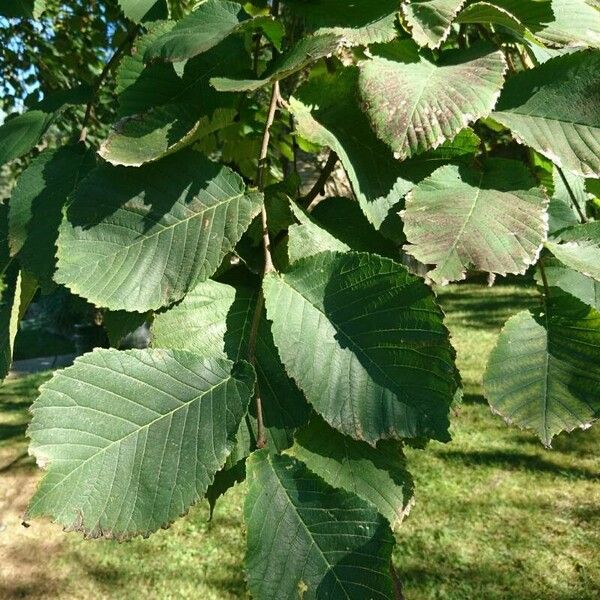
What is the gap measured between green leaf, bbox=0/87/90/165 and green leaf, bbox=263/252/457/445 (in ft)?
1.40

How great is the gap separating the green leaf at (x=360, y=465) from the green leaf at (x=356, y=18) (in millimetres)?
383

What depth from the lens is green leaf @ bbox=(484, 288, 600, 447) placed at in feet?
1.99

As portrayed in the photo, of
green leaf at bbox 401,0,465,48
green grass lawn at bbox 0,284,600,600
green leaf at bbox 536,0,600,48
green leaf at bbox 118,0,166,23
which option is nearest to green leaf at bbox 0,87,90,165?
green leaf at bbox 118,0,166,23

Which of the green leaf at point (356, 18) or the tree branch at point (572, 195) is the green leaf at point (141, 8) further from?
the tree branch at point (572, 195)

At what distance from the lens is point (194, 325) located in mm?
665

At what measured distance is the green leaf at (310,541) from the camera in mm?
525

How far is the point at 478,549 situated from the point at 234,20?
2.98 m

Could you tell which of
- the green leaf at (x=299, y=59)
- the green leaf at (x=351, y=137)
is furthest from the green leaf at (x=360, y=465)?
the green leaf at (x=299, y=59)

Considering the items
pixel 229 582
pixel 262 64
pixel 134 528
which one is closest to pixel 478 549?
pixel 229 582

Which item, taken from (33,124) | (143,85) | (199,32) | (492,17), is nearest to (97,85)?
(33,124)

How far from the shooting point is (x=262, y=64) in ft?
3.36

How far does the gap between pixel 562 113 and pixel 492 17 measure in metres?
0.12

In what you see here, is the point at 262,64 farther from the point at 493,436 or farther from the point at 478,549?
the point at 493,436

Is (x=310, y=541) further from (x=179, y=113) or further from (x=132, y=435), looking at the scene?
(x=179, y=113)
